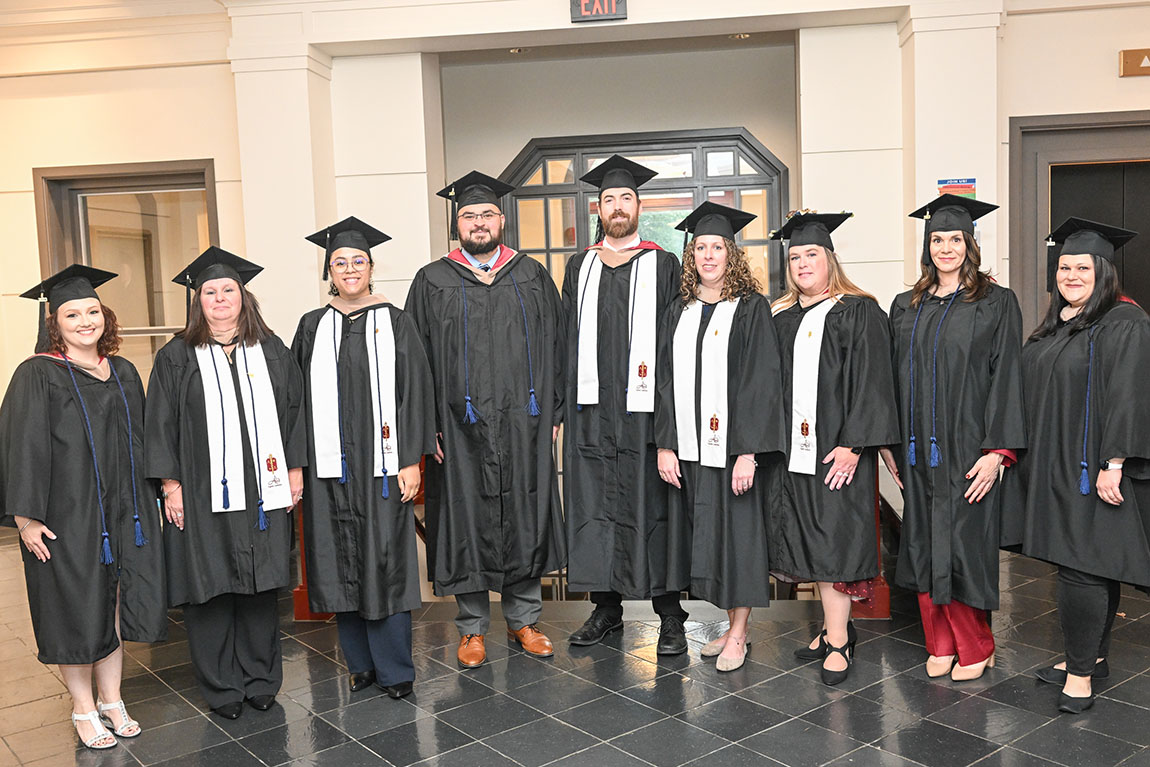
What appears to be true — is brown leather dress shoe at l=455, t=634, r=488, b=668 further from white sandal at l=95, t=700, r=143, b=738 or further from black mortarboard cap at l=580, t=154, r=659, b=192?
black mortarboard cap at l=580, t=154, r=659, b=192

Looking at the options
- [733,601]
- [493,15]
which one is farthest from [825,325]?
[493,15]

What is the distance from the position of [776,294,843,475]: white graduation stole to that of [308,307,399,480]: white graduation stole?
62.7 inches

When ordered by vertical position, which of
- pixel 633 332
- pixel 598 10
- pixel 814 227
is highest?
pixel 598 10

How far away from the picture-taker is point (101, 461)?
342cm

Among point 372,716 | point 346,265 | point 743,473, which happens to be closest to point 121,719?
point 372,716

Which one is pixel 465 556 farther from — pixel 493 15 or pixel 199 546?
pixel 493 15

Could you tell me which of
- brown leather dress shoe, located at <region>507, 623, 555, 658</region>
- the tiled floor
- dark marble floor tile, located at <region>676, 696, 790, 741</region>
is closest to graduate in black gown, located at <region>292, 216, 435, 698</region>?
the tiled floor

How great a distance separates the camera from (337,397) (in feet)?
12.6

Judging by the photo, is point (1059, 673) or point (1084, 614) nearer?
point (1084, 614)

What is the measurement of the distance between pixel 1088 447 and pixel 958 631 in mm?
892

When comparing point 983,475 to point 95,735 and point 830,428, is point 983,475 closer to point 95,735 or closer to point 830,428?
point 830,428

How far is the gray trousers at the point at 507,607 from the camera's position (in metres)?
4.27

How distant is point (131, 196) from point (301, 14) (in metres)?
2.02

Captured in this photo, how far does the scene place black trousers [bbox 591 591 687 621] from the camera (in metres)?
4.26
